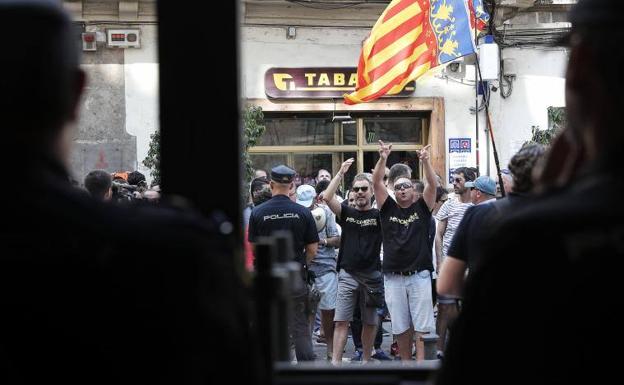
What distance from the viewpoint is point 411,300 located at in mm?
8422

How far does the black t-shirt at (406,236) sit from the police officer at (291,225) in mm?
665

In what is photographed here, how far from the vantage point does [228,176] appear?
1.90 m

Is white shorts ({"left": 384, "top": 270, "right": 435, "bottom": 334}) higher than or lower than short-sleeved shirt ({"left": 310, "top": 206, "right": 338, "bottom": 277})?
lower

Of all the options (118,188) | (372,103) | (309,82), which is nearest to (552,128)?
(372,103)

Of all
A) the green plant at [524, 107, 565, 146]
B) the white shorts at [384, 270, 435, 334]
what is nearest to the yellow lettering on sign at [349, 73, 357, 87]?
the green plant at [524, 107, 565, 146]

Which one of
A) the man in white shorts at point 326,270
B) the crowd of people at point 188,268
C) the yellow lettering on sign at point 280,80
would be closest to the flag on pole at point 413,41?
the man in white shorts at point 326,270

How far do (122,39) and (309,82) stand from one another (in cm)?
323

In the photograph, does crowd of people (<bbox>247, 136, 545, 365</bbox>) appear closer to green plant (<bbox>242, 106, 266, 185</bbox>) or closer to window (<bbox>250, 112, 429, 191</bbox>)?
green plant (<bbox>242, 106, 266, 185</bbox>)

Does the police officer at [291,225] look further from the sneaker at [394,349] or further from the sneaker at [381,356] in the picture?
the sneaker at [394,349]

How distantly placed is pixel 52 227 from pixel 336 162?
1521 centimetres

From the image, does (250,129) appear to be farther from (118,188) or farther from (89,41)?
(118,188)

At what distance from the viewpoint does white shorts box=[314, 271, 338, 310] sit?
9.13 metres

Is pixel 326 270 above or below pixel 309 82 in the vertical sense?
below

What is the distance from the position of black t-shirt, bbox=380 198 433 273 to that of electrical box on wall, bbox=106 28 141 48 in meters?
8.61
